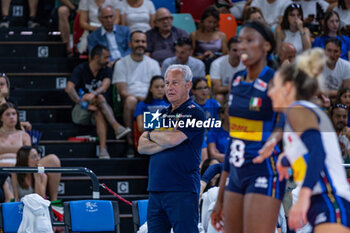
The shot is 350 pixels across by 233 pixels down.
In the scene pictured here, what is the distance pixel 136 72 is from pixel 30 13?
256cm

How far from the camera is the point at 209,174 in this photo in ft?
21.3

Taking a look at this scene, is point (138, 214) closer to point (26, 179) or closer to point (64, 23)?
point (26, 179)

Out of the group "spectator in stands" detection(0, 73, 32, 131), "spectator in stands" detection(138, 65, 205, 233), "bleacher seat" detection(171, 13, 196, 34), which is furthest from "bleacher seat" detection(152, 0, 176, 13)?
"spectator in stands" detection(138, 65, 205, 233)

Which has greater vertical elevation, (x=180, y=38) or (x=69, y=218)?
(x=180, y=38)

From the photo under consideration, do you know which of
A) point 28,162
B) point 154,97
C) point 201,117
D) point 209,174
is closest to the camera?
point 201,117

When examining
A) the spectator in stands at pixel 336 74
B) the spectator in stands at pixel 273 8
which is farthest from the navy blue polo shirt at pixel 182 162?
the spectator in stands at pixel 273 8

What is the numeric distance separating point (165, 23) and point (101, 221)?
12.3ft

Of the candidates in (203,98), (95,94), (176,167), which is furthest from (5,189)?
(176,167)

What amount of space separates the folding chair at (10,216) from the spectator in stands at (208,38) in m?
4.12

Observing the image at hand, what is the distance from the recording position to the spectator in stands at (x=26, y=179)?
7812mm

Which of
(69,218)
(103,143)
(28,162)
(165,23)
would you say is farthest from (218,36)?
(69,218)

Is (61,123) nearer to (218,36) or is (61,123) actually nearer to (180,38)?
(180,38)

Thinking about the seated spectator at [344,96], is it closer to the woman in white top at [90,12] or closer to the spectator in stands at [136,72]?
the spectator in stands at [136,72]

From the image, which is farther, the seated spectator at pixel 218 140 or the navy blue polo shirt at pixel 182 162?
the seated spectator at pixel 218 140
